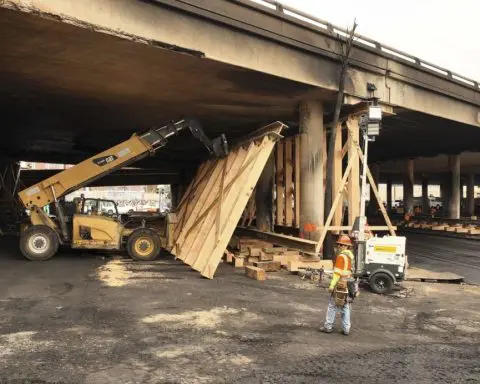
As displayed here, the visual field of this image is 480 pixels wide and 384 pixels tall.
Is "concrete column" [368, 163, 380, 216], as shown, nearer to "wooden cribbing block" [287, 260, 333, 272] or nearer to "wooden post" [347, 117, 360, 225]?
"wooden post" [347, 117, 360, 225]

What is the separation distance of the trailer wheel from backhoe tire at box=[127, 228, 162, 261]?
298 inches

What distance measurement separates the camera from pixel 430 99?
775 inches

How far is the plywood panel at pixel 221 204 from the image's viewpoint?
1309 cm

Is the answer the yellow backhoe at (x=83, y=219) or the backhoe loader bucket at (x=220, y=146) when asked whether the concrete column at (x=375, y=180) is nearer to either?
the backhoe loader bucket at (x=220, y=146)

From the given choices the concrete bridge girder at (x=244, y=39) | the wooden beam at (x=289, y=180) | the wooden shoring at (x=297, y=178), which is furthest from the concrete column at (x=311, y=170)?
the wooden beam at (x=289, y=180)

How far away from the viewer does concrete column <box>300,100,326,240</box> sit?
54.2ft

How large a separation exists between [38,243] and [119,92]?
556cm

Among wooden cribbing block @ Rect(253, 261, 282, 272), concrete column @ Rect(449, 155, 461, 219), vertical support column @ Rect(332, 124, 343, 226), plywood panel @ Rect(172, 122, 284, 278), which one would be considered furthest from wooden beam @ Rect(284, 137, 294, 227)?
concrete column @ Rect(449, 155, 461, 219)

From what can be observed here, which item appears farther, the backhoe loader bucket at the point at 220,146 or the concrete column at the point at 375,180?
the concrete column at the point at 375,180

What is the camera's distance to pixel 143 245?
1596 cm

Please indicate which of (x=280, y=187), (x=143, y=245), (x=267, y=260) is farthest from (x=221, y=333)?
(x=280, y=187)

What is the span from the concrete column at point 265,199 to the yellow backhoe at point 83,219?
5.63 metres

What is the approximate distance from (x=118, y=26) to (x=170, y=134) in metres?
5.73

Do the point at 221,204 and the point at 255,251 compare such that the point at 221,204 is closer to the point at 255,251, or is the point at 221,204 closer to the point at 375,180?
the point at 255,251
